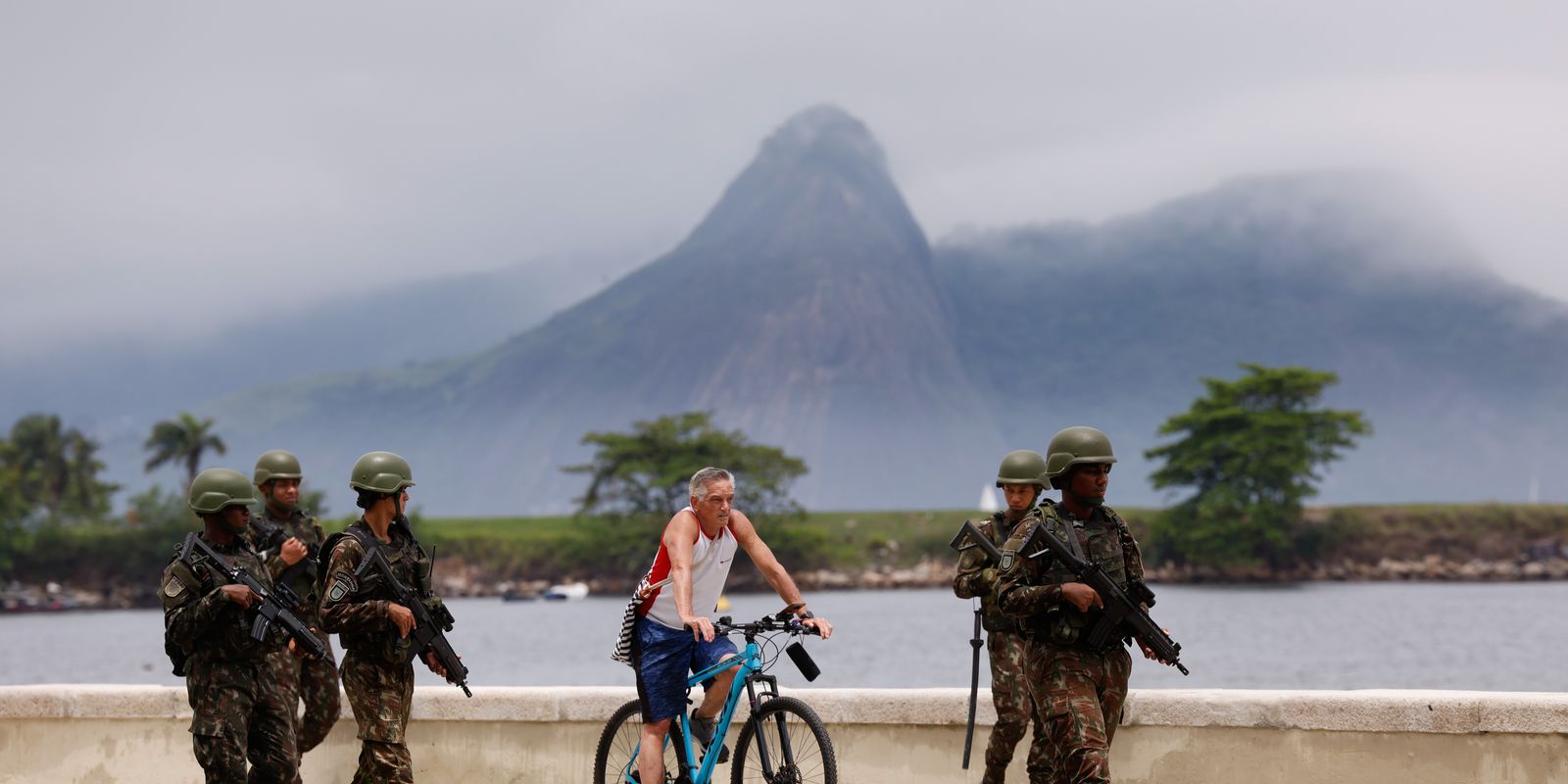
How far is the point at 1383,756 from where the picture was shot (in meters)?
9.10

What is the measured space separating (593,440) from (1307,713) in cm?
11160

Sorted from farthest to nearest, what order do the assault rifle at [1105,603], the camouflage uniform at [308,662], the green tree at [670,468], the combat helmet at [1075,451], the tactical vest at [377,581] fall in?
the green tree at [670,468]
the camouflage uniform at [308,662]
the tactical vest at [377,581]
the combat helmet at [1075,451]
the assault rifle at [1105,603]

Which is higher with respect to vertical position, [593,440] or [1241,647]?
[593,440]

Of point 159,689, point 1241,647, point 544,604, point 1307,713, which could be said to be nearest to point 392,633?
point 159,689

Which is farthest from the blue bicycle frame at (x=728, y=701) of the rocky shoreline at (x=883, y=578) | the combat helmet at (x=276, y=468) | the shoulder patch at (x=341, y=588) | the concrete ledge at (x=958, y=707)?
the rocky shoreline at (x=883, y=578)

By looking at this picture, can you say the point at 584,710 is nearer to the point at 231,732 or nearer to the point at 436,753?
the point at 436,753

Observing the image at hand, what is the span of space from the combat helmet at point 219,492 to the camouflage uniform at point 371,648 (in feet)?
1.61

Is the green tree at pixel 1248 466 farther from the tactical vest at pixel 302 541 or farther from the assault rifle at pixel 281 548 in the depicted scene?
the assault rifle at pixel 281 548

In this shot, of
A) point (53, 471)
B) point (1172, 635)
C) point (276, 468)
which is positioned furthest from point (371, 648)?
point (53, 471)

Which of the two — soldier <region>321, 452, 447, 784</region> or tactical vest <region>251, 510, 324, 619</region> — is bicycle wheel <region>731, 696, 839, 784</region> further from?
tactical vest <region>251, 510, 324, 619</region>

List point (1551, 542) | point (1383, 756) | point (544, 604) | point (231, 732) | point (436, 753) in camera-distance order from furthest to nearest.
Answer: point (1551, 542) < point (544, 604) < point (436, 753) < point (1383, 756) < point (231, 732)

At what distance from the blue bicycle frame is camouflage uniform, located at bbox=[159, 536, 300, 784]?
1856 mm

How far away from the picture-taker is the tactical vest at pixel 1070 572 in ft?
26.4

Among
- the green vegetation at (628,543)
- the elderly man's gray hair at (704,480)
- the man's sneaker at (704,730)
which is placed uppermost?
the elderly man's gray hair at (704,480)
